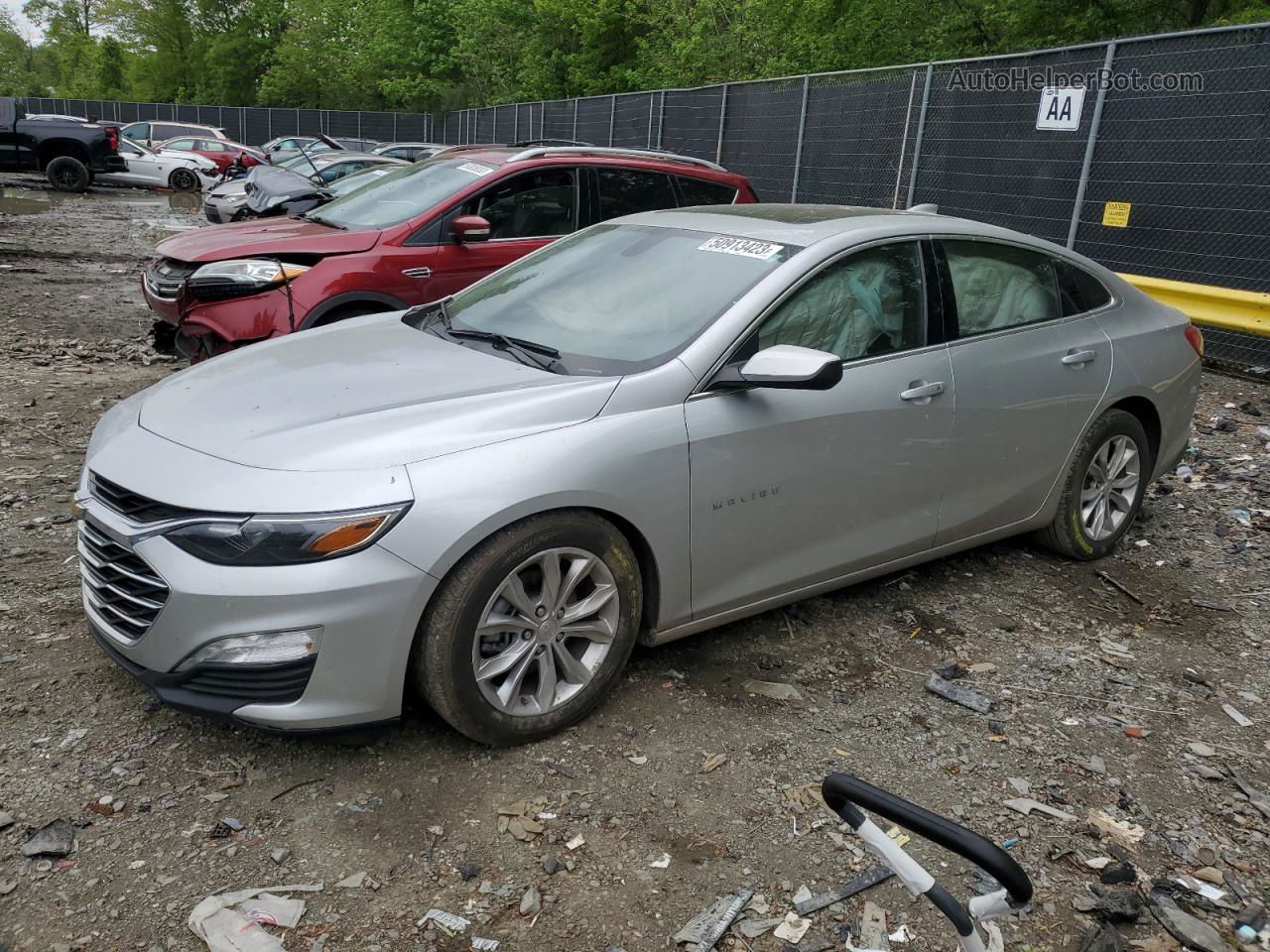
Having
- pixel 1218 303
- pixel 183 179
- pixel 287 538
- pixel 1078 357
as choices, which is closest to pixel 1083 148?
pixel 1218 303

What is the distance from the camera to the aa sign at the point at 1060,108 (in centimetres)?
979

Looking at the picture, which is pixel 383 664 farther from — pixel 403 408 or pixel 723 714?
pixel 723 714

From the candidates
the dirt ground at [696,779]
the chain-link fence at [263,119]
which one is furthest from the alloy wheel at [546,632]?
the chain-link fence at [263,119]

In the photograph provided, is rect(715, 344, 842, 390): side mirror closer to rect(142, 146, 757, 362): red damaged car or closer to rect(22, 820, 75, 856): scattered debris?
rect(22, 820, 75, 856): scattered debris

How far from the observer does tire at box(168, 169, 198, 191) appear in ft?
90.5

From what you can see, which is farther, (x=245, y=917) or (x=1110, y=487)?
(x=1110, y=487)

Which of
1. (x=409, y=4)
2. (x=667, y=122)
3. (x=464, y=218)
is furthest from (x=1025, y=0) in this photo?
(x=409, y=4)

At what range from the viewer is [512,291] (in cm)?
434

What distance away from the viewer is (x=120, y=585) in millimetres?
3062

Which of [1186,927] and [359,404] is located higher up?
[359,404]

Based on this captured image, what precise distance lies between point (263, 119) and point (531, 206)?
47727 mm

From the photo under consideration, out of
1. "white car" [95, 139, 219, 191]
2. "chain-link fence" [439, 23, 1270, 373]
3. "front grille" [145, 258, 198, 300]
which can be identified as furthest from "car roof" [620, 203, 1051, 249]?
"white car" [95, 139, 219, 191]

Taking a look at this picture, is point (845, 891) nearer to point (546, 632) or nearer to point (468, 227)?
point (546, 632)
